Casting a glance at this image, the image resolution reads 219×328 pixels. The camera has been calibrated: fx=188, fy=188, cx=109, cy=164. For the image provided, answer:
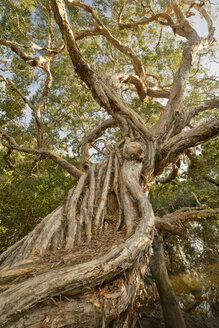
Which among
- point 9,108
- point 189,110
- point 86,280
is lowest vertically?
point 86,280

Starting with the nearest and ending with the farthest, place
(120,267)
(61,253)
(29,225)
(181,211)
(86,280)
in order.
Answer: (86,280), (120,267), (61,253), (181,211), (29,225)

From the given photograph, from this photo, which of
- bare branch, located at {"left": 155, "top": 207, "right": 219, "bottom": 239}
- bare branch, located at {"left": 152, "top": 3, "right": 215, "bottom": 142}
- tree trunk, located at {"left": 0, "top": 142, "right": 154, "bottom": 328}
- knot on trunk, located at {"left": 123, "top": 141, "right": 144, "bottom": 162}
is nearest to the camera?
tree trunk, located at {"left": 0, "top": 142, "right": 154, "bottom": 328}

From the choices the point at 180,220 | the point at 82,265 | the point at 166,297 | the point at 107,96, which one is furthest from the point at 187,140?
the point at 166,297

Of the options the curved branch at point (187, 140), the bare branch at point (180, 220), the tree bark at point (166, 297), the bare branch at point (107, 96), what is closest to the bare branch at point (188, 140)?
the curved branch at point (187, 140)

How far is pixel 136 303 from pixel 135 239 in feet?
1.43

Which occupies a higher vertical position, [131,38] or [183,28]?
[131,38]

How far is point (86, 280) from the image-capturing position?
1.09 meters

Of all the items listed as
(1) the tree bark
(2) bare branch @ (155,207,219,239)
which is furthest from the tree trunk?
(1) the tree bark

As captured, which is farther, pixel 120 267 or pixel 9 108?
pixel 9 108

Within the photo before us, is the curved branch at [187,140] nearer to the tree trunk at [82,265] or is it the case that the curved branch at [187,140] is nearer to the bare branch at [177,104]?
the bare branch at [177,104]

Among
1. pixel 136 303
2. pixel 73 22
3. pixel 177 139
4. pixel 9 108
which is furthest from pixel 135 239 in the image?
pixel 73 22

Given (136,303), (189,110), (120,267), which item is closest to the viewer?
(120,267)

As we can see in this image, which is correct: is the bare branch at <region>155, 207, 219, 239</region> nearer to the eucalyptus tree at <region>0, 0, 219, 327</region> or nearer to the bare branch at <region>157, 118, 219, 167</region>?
the eucalyptus tree at <region>0, 0, 219, 327</region>

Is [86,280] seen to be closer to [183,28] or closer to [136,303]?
[136,303]
